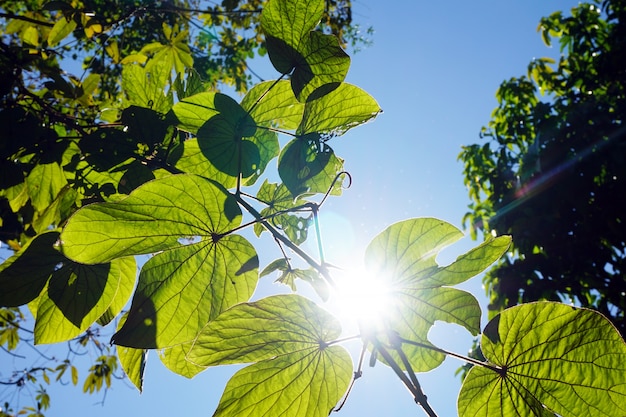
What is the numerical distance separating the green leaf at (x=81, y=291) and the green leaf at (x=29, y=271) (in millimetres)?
16

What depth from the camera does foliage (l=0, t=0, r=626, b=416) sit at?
50cm

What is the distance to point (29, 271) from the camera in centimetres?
63

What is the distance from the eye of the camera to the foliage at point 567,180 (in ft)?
11.1

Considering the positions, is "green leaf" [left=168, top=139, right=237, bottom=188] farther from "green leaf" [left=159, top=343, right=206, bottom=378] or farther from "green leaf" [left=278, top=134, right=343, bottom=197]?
"green leaf" [left=159, top=343, right=206, bottom=378]

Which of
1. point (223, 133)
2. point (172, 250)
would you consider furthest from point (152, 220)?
point (223, 133)

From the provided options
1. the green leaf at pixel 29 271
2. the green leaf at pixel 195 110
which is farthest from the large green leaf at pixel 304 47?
the green leaf at pixel 29 271

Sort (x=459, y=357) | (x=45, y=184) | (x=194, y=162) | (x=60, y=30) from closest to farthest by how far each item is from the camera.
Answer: (x=459, y=357) < (x=194, y=162) < (x=45, y=184) < (x=60, y=30)

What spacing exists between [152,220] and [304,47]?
0.32 metres

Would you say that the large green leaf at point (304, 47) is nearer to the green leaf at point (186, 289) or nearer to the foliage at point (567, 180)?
the green leaf at point (186, 289)

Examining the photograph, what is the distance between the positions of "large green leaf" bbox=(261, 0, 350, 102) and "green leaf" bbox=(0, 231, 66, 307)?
454 mm

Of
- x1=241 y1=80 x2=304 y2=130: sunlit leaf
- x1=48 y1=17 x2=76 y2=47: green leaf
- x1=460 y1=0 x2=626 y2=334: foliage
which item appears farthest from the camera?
x1=460 y1=0 x2=626 y2=334: foliage

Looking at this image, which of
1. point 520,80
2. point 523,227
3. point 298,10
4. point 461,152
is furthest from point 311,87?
point 520,80

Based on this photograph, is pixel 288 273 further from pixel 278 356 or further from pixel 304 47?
pixel 304 47

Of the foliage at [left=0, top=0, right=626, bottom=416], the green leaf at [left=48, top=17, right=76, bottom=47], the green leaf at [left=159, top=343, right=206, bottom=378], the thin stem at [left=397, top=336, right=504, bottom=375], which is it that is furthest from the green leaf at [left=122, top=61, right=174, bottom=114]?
the green leaf at [left=48, top=17, right=76, bottom=47]
